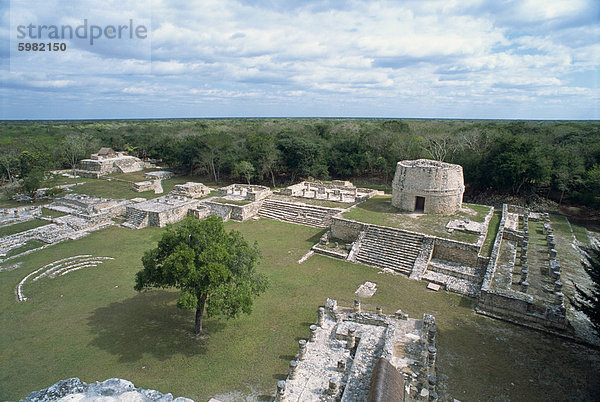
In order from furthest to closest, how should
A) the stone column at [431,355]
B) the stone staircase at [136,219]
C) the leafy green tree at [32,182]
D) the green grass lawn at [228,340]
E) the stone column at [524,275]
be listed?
the leafy green tree at [32,182] → the stone staircase at [136,219] → the stone column at [524,275] → the stone column at [431,355] → the green grass lawn at [228,340]

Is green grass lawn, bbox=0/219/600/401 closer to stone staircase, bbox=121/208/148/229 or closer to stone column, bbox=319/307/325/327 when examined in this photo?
stone column, bbox=319/307/325/327

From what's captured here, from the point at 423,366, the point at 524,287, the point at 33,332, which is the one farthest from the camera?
the point at 524,287

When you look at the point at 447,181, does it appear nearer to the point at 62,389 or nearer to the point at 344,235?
the point at 344,235

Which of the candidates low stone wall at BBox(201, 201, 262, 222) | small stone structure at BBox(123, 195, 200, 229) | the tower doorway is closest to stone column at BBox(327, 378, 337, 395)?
the tower doorway

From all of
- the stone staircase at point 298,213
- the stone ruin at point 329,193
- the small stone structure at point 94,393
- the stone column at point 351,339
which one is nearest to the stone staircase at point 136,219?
the stone staircase at point 298,213

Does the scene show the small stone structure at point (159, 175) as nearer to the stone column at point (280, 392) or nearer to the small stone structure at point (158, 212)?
the small stone structure at point (158, 212)

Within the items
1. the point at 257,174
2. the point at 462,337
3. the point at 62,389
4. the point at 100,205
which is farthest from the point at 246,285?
the point at 257,174

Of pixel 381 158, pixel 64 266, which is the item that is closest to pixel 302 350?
pixel 64 266
